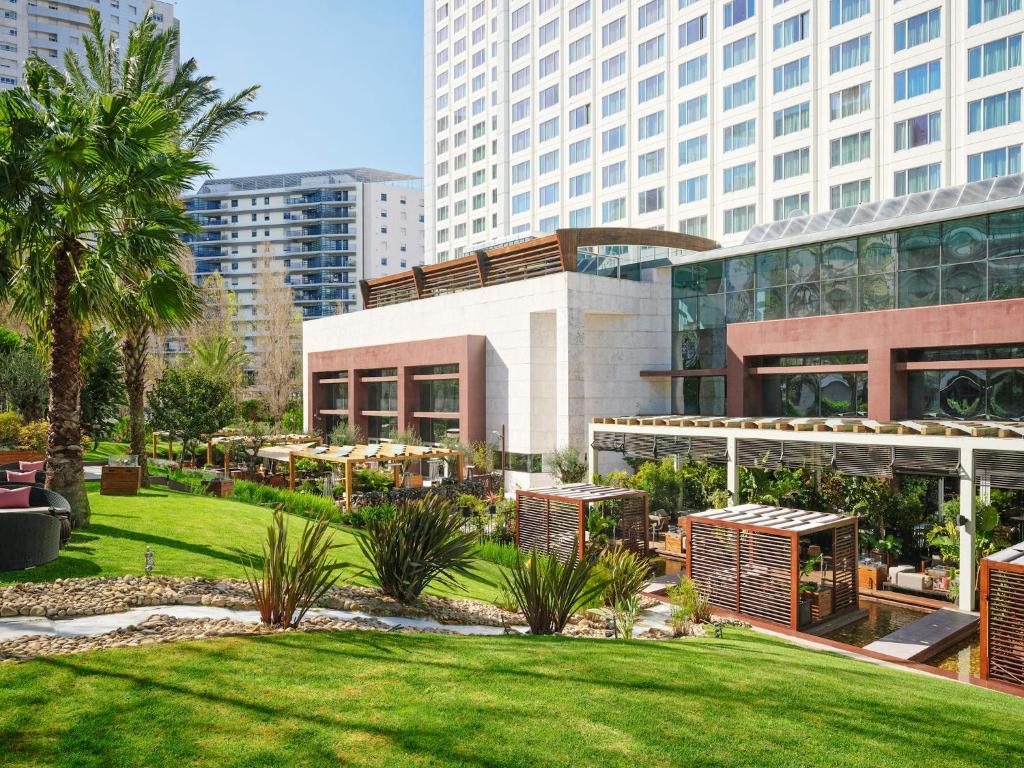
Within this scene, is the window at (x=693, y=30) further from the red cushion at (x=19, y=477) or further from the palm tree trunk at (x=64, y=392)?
the red cushion at (x=19, y=477)

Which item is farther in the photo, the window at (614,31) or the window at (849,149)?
the window at (614,31)

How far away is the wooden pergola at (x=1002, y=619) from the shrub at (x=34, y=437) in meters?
24.8

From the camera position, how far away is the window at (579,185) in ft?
157

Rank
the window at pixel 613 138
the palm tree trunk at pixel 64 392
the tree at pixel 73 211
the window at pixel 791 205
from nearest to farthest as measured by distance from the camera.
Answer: the tree at pixel 73 211 < the palm tree trunk at pixel 64 392 < the window at pixel 791 205 < the window at pixel 613 138

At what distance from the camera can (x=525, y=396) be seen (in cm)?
2856

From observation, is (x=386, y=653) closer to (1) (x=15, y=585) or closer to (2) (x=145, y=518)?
(1) (x=15, y=585)

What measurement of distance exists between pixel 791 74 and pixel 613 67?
12610mm

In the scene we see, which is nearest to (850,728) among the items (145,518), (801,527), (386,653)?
(386,653)

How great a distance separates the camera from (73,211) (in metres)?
12.1

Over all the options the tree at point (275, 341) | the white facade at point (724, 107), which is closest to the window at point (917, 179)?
the white facade at point (724, 107)

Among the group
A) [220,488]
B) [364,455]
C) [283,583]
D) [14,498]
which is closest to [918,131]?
[364,455]

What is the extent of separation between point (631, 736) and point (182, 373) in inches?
1012

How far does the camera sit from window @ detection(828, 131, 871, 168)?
34369mm

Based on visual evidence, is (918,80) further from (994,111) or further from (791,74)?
(791,74)
